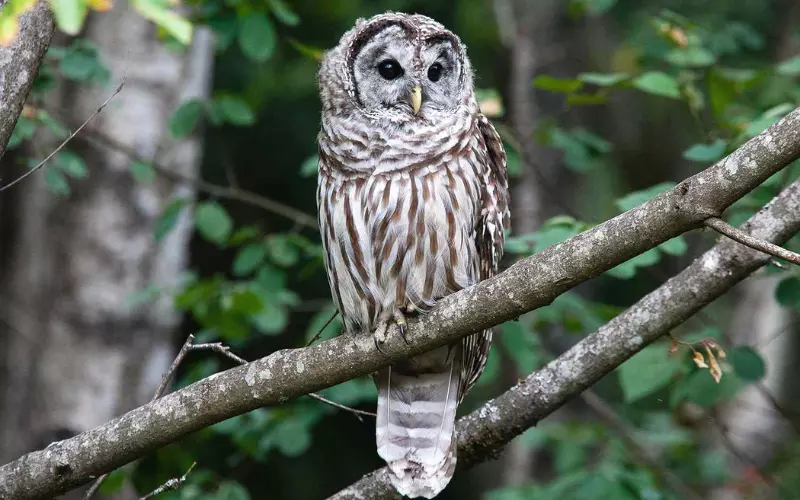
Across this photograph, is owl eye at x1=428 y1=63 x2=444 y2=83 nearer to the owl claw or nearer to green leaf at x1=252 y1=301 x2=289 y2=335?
the owl claw

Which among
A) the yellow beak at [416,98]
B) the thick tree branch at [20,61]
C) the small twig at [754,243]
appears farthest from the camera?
the yellow beak at [416,98]

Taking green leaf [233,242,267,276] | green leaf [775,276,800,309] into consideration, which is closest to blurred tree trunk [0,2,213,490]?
green leaf [233,242,267,276]

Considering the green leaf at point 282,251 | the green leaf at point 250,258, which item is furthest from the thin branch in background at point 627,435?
the green leaf at point 250,258

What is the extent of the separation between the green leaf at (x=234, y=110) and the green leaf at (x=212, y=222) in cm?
40

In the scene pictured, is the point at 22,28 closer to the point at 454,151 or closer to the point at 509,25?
the point at 454,151

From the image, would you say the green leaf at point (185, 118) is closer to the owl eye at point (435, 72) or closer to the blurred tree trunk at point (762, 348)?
the owl eye at point (435, 72)

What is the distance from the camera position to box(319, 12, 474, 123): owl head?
3475mm

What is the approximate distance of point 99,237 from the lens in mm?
4938

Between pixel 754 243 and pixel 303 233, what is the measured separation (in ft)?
13.1

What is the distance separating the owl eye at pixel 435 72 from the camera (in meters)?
3.54

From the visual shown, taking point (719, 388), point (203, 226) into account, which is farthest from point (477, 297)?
point (203, 226)

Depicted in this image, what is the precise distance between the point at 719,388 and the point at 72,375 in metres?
3.07

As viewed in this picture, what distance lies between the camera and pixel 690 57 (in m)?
3.88

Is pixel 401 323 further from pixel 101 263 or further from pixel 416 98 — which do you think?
pixel 101 263
